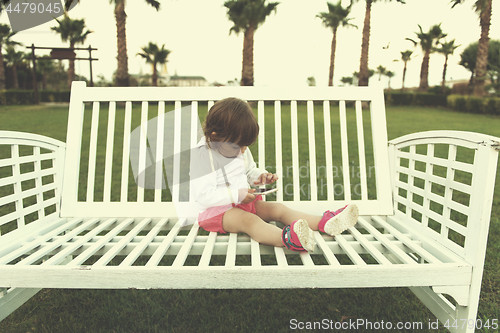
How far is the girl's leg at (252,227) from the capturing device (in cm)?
155

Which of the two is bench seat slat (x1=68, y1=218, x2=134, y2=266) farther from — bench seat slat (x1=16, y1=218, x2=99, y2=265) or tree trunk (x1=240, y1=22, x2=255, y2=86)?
tree trunk (x1=240, y1=22, x2=255, y2=86)

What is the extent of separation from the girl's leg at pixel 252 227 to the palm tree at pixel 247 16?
15.1 m

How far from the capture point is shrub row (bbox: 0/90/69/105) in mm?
22531

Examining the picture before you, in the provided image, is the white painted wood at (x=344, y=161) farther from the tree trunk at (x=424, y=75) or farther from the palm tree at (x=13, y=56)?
the palm tree at (x=13, y=56)

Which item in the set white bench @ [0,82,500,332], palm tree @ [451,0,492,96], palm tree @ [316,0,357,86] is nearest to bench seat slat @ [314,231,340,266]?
white bench @ [0,82,500,332]

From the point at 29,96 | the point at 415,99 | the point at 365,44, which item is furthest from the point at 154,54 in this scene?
the point at 415,99

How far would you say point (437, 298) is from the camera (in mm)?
1591

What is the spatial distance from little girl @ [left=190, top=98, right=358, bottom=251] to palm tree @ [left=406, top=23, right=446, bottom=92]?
1269 inches

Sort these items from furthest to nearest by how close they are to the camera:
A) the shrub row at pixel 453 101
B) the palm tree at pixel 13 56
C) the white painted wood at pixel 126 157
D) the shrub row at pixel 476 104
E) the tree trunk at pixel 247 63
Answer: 1. the palm tree at pixel 13 56
2. the shrub row at pixel 453 101
3. the shrub row at pixel 476 104
4. the tree trunk at pixel 247 63
5. the white painted wood at pixel 126 157

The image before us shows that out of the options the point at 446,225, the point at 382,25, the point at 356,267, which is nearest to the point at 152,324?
the point at 356,267

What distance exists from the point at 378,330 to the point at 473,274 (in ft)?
2.14

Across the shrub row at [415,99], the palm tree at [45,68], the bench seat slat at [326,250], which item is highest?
the palm tree at [45,68]

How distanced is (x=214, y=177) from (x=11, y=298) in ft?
3.83

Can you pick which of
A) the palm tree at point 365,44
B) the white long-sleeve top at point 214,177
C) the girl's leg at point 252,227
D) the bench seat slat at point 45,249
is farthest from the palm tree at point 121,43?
the girl's leg at point 252,227
